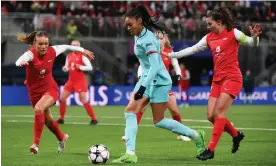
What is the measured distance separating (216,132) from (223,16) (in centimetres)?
195

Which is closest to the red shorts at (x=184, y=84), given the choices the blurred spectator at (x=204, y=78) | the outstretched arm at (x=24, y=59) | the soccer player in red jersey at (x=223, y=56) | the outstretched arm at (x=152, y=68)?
the blurred spectator at (x=204, y=78)

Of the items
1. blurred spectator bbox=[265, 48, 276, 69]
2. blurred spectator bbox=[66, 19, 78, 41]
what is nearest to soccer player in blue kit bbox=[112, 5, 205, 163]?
blurred spectator bbox=[66, 19, 78, 41]

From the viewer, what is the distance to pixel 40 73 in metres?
14.5

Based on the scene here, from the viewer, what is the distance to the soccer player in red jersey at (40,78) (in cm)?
1424

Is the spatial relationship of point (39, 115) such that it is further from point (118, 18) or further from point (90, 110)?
point (118, 18)

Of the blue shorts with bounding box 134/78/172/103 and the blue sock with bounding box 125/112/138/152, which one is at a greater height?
the blue shorts with bounding box 134/78/172/103

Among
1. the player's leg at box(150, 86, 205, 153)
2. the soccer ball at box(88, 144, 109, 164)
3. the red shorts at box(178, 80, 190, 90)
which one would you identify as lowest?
the red shorts at box(178, 80, 190, 90)

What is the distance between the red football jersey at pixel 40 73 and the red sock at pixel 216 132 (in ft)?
10.8

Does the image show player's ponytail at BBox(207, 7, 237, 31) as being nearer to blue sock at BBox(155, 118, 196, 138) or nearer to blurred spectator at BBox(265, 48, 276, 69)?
blue sock at BBox(155, 118, 196, 138)

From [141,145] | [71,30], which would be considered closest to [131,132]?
[141,145]

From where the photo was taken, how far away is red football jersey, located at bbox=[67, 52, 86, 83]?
24609mm

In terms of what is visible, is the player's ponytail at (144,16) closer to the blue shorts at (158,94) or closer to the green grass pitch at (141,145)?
the blue shorts at (158,94)

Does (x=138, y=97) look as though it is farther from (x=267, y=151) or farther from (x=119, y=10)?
(x=119, y=10)

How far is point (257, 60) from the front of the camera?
46.6 meters
